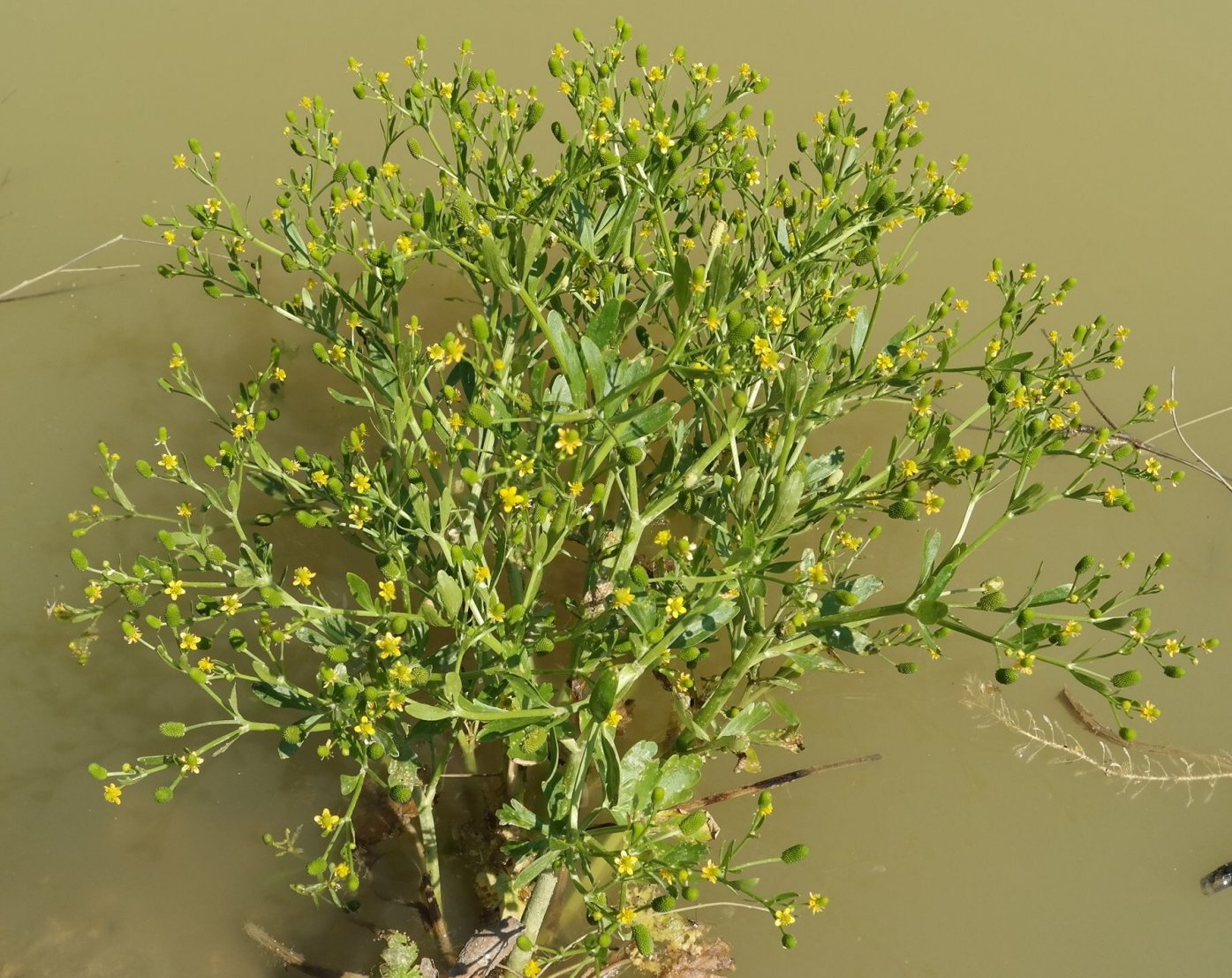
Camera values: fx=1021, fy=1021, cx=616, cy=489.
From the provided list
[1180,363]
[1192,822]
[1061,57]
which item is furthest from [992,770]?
[1061,57]

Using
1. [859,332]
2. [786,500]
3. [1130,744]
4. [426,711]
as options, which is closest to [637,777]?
[426,711]

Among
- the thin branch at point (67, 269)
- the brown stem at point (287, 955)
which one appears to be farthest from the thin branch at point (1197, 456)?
the thin branch at point (67, 269)

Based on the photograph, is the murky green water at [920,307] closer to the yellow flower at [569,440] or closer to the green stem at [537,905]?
the green stem at [537,905]

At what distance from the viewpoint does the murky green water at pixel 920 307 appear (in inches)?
85.6

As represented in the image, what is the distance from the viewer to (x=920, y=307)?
266 cm

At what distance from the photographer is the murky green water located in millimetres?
2174

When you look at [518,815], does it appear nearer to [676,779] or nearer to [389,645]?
[676,779]

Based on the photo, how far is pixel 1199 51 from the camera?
10.2ft

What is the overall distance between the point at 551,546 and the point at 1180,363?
1.98 metres

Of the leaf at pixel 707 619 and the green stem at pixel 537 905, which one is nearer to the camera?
the leaf at pixel 707 619

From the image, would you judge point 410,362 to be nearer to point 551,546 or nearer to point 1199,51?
point 551,546

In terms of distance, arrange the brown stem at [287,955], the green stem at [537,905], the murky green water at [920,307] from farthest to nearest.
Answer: the murky green water at [920,307]
the brown stem at [287,955]
the green stem at [537,905]

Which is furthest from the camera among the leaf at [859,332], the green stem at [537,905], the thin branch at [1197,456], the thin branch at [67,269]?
the thin branch at [67,269]

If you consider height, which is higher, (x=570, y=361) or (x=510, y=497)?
(x=570, y=361)
